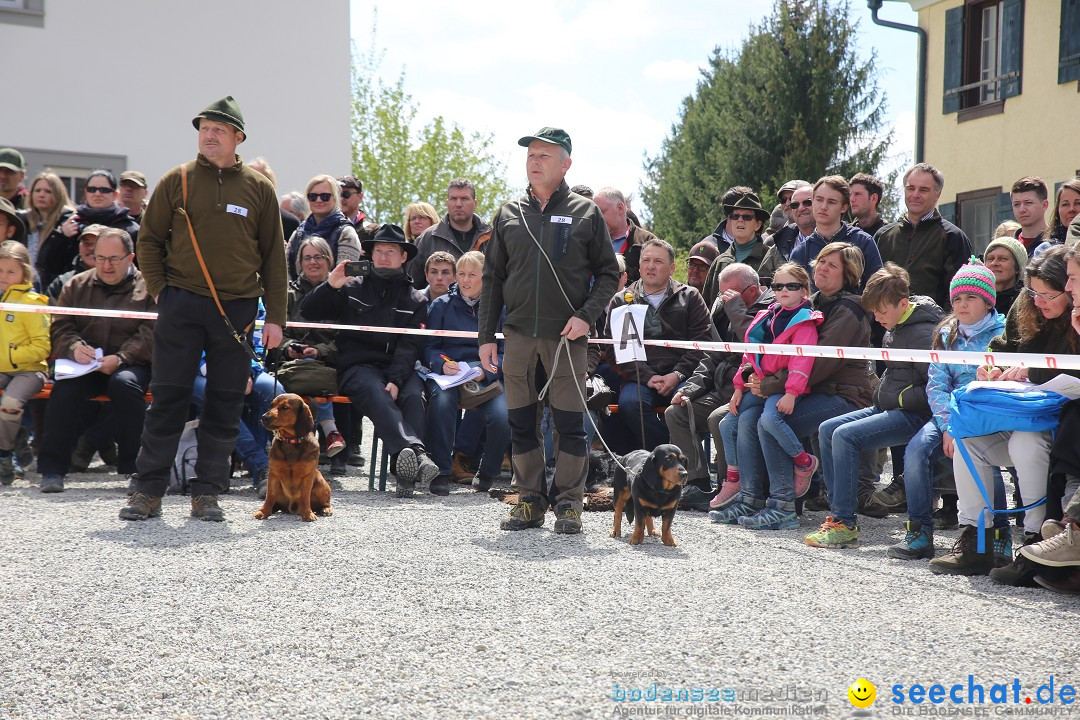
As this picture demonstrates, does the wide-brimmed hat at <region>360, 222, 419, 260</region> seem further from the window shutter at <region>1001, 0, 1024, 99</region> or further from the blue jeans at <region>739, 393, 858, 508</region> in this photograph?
the window shutter at <region>1001, 0, 1024, 99</region>

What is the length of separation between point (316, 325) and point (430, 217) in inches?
95.3

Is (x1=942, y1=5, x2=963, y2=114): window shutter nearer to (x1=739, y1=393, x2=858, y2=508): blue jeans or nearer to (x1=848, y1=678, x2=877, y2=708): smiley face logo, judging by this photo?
(x1=739, y1=393, x2=858, y2=508): blue jeans

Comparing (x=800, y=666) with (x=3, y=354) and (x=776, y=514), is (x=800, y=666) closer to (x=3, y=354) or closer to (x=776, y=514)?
(x=776, y=514)

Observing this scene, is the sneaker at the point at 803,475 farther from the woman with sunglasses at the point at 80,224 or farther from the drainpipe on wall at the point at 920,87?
the drainpipe on wall at the point at 920,87

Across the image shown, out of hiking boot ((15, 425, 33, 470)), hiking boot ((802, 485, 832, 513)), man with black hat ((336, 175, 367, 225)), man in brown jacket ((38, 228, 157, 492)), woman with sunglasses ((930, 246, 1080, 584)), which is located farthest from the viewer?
man with black hat ((336, 175, 367, 225))

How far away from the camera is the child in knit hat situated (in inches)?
237

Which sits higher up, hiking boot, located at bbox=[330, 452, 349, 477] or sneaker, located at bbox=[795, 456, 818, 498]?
sneaker, located at bbox=[795, 456, 818, 498]

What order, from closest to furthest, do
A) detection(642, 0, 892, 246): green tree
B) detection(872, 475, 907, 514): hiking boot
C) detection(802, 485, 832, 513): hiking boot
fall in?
detection(872, 475, 907, 514): hiking boot → detection(802, 485, 832, 513): hiking boot → detection(642, 0, 892, 246): green tree

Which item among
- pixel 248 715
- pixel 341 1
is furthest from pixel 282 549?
pixel 341 1

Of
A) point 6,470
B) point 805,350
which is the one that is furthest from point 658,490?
point 6,470

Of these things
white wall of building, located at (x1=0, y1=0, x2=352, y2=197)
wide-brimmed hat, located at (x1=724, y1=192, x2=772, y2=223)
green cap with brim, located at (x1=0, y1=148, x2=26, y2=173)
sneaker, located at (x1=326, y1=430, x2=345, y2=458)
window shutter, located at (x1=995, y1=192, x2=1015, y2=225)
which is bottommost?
sneaker, located at (x1=326, y1=430, x2=345, y2=458)

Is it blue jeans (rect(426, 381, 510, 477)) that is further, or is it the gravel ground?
blue jeans (rect(426, 381, 510, 477))

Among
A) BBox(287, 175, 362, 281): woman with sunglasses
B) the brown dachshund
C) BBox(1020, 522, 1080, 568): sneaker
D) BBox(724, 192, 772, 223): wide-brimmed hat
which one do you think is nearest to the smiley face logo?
BBox(1020, 522, 1080, 568): sneaker

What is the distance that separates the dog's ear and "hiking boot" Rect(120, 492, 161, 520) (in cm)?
97
